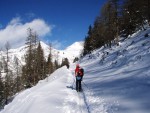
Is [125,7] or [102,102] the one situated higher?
[125,7]

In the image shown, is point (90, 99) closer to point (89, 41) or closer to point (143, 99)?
point (143, 99)

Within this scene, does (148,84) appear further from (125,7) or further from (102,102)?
(125,7)

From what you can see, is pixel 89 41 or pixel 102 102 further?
pixel 89 41

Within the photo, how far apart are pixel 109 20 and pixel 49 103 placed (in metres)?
39.1

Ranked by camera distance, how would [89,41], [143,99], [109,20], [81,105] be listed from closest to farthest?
[143,99], [81,105], [109,20], [89,41]

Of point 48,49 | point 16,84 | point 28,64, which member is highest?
point 48,49

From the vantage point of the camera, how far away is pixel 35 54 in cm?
5525

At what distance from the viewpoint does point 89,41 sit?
8556 cm

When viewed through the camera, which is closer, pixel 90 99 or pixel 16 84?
pixel 90 99

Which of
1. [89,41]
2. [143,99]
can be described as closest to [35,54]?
[89,41]

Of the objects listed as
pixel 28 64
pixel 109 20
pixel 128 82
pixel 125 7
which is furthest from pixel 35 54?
pixel 128 82

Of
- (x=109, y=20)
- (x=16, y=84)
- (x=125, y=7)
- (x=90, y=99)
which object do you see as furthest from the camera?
(x=16, y=84)

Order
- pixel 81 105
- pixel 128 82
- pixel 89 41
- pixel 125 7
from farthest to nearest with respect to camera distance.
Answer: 1. pixel 89 41
2. pixel 125 7
3. pixel 128 82
4. pixel 81 105

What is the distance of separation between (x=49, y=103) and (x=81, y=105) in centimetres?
177
